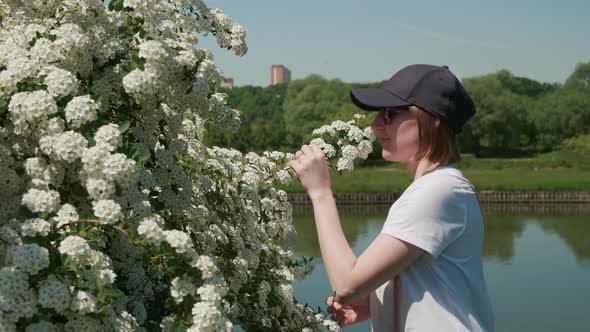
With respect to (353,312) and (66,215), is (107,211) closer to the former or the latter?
(66,215)

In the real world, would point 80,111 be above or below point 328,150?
above

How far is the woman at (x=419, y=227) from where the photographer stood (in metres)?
2.79

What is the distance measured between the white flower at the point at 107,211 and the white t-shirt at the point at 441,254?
1.19 meters

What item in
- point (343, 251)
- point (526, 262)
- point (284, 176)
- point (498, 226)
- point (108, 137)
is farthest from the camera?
point (498, 226)

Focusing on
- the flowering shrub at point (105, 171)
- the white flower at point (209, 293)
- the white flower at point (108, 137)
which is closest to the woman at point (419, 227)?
the white flower at point (209, 293)

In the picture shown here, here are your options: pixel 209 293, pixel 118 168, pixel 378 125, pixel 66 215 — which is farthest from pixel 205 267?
pixel 378 125

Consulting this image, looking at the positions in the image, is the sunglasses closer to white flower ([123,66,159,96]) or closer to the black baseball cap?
the black baseball cap

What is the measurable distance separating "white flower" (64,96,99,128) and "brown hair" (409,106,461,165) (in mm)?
1570

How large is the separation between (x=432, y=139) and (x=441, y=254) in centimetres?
49

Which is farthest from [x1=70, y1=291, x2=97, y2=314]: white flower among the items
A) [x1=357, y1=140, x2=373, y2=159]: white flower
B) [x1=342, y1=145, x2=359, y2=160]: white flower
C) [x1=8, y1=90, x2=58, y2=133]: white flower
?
[x1=357, y1=140, x2=373, y2=159]: white flower

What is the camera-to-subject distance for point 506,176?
65062 mm

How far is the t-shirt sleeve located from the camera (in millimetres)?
2766

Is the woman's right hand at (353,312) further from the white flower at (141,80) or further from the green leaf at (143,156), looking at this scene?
the white flower at (141,80)

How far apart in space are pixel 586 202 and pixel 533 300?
31776 millimetres
